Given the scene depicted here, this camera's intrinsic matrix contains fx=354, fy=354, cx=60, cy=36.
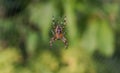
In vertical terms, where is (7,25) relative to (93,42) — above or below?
above

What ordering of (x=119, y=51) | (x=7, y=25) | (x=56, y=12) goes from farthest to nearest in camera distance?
1. (x=119, y=51)
2. (x=7, y=25)
3. (x=56, y=12)

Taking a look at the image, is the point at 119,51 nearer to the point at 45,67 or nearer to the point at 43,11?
the point at 45,67

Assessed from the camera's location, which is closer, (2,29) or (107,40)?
(107,40)

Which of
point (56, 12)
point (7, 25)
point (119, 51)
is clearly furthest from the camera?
point (119, 51)

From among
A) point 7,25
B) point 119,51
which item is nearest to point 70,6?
point 7,25

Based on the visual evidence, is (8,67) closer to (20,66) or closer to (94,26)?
(20,66)

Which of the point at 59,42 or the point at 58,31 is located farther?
the point at 59,42

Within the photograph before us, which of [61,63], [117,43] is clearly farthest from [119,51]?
[61,63]
